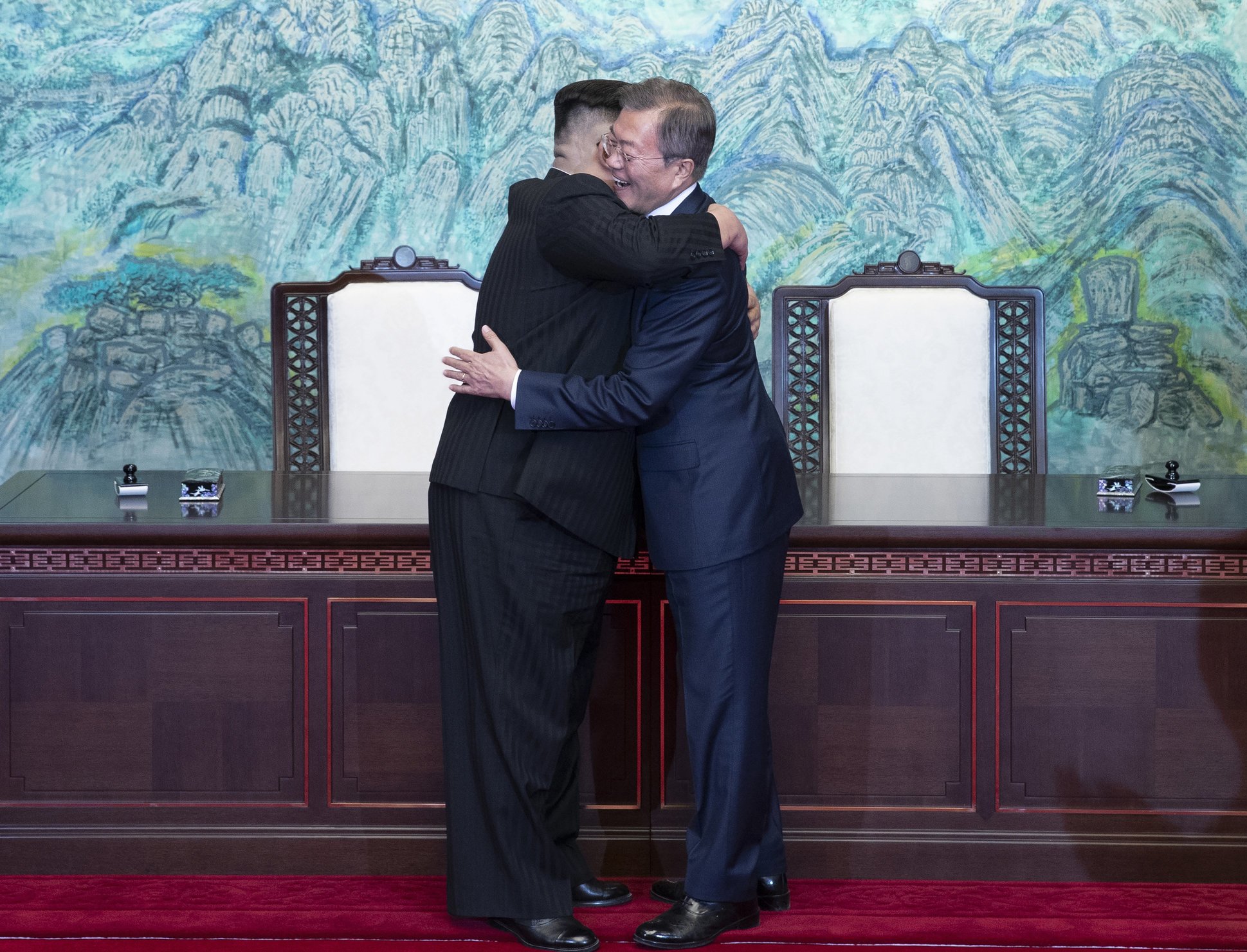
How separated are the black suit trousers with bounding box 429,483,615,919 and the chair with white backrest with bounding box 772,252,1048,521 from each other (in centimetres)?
121

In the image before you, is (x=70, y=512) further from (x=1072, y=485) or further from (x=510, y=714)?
(x=1072, y=485)

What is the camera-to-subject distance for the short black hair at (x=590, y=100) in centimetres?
221

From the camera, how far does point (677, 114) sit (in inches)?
82.0

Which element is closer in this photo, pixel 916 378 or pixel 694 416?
pixel 694 416

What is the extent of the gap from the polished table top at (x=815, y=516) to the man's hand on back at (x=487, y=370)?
17.7 inches

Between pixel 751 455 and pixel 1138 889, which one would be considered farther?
pixel 1138 889

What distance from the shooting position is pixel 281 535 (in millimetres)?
2566

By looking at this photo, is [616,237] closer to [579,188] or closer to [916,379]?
[579,188]

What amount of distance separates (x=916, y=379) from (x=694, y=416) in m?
1.29

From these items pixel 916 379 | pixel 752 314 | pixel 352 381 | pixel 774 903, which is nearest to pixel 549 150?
pixel 352 381

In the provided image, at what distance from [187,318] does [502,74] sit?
1205mm

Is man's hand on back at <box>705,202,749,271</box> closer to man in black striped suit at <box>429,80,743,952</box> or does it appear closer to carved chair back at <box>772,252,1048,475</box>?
man in black striped suit at <box>429,80,743,952</box>

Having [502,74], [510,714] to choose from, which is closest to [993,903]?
[510,714]

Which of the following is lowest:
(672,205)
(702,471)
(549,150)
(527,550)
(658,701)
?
(658,701)
